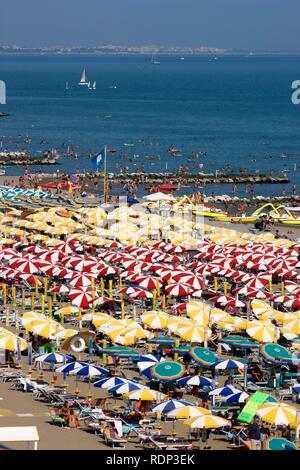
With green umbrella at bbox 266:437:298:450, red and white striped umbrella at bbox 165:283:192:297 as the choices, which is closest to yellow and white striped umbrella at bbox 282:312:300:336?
red and white striped umbrella at bbox 165:283:192:297

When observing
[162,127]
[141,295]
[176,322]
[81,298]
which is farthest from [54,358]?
[162,127]

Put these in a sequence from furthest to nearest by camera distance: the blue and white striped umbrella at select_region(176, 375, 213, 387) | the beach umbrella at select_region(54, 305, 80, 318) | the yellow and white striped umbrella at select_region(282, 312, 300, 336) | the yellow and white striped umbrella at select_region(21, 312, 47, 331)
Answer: the beach umbrella at select_region(54, 305, 80, 318)
the yellow and white striped umbrella at select_region(282, 312, 300, 336)
the yellow and white striped umbrella at select_region(21, 312, 47, 331)
the blue and white striped umbrella at select_region(176, 375, 213, 387)

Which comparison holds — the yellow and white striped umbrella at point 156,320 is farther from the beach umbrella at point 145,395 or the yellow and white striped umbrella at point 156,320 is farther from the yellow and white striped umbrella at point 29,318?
the beach umbrella at point 145,395

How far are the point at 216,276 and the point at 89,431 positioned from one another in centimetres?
1668

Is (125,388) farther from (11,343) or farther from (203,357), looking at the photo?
(11,343)

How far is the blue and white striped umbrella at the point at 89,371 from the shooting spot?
1017 inches

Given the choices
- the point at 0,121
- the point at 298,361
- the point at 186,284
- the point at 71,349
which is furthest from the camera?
the point at 0,121

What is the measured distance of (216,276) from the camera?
129 feet

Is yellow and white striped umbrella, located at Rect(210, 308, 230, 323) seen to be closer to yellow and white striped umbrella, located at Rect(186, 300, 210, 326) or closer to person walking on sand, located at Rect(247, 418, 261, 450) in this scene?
yellow and white striped umbrella, located at Rect(186, 300, 210, 326)

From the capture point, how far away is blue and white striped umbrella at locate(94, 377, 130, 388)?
81.3 feet

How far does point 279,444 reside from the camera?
69.8ft

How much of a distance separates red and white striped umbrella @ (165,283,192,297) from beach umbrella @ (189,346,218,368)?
751 centimetres

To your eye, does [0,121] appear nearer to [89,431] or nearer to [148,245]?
[148,245]
